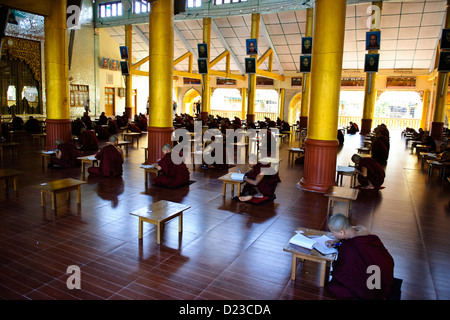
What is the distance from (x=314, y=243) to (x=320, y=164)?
383 cm

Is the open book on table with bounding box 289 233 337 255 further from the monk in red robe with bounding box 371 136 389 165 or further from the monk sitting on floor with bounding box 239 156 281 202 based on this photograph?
the monk in red robe with bounding box 371 136 389 165

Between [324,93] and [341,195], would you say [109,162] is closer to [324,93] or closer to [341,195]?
[324,93]

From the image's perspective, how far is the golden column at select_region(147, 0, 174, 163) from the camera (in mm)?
8750

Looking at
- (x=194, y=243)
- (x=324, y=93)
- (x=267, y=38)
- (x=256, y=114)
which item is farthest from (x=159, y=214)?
(x=256, y=114)

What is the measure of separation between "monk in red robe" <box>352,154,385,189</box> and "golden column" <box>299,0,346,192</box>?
715mm

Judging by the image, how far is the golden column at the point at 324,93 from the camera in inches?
265

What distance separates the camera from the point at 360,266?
309 centimetres

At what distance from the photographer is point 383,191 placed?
7.44 meters

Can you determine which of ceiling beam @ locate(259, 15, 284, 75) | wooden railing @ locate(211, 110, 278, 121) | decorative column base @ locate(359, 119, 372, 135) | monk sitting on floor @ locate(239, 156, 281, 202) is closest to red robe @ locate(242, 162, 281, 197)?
monk sitting on floor @ locate(239, 156, 281, 202)

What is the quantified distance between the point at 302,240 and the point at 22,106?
62.7 ft

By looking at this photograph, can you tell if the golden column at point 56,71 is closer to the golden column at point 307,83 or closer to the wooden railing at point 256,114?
the golden column at point 307,83

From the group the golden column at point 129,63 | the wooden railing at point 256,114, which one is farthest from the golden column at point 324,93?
the wooden railing at point 256,114
